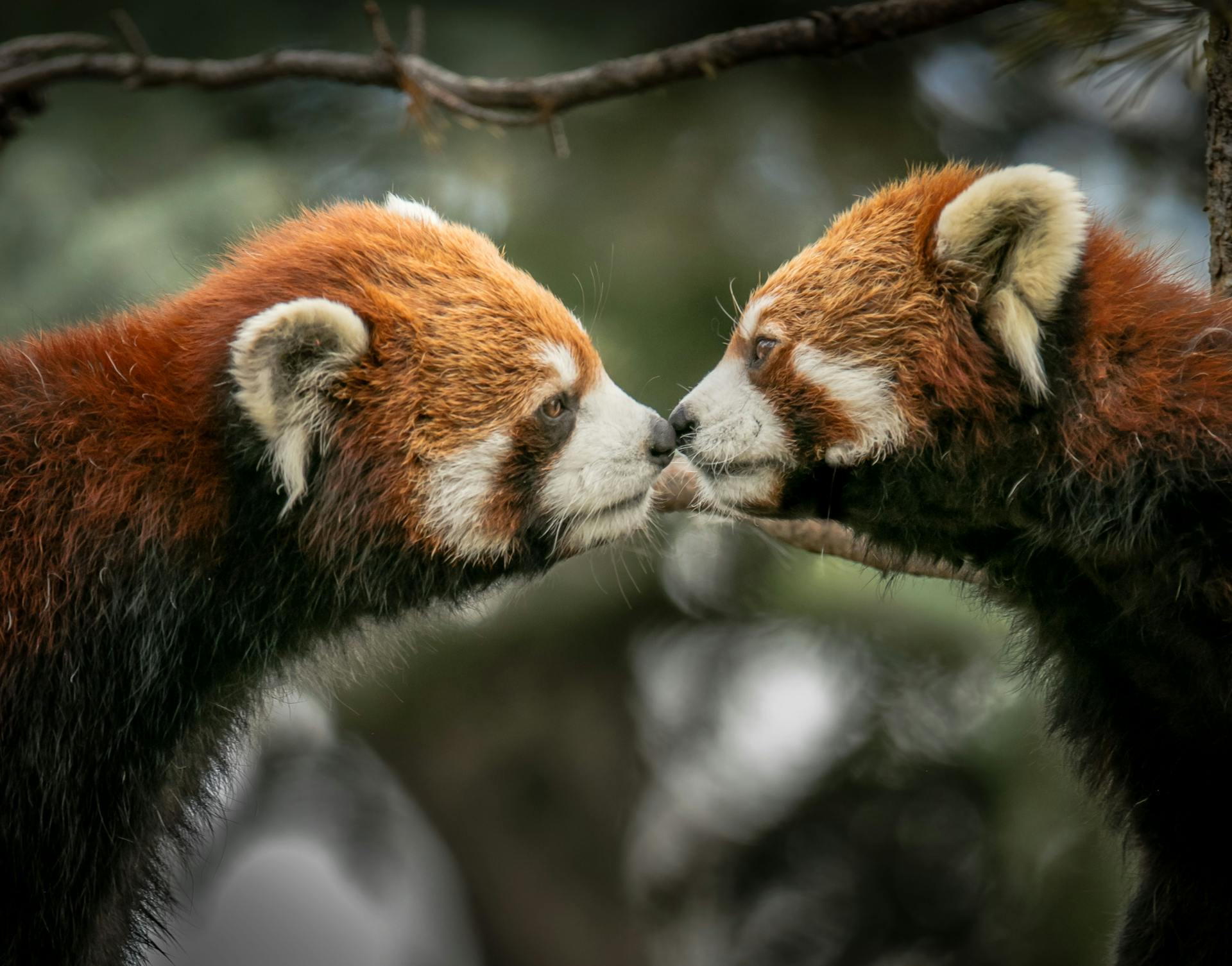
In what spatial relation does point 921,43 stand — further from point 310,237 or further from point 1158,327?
point 310,237

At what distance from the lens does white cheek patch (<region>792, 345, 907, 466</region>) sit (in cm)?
222

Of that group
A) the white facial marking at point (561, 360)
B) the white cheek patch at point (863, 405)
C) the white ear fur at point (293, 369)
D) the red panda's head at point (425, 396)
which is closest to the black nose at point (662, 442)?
the red panda's head at point (425, 396)

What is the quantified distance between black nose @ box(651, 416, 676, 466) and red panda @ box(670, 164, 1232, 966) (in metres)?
0.06

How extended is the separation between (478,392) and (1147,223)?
9.80ft

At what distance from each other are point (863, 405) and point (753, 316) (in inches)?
15.7

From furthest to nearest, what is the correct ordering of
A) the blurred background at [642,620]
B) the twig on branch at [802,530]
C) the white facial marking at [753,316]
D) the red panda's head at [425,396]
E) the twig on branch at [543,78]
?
the blurred background at [642,620], the twig on branch at [802,530], the white facial marking at [753,316], the red panda's head at [425,396], the twig on branch at [543,78]

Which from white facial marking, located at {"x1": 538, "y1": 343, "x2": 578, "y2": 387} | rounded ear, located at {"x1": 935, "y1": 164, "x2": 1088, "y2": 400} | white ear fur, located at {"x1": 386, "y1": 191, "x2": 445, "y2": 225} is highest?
rounded ear, located at {"x1": 935, "y1": 164, "x2": 1088, "y2": 400}

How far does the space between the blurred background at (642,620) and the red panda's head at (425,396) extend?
6.26 ft

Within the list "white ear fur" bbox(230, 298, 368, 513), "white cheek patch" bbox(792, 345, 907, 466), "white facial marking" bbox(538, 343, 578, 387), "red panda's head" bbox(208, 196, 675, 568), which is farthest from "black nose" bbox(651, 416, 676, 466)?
"white ear fur" bbox(230, 298, 368, 513)

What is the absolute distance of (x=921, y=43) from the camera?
4852 millimetres

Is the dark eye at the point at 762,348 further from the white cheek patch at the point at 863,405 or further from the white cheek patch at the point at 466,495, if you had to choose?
the white cheek patch at the point at 466,495

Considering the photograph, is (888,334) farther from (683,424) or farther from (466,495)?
(466,495)

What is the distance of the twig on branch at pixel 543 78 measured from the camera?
1930 mm

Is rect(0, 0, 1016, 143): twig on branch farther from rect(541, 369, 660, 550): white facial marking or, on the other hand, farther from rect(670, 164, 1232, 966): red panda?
rect(541, 369, 660, 550): white facial marking
